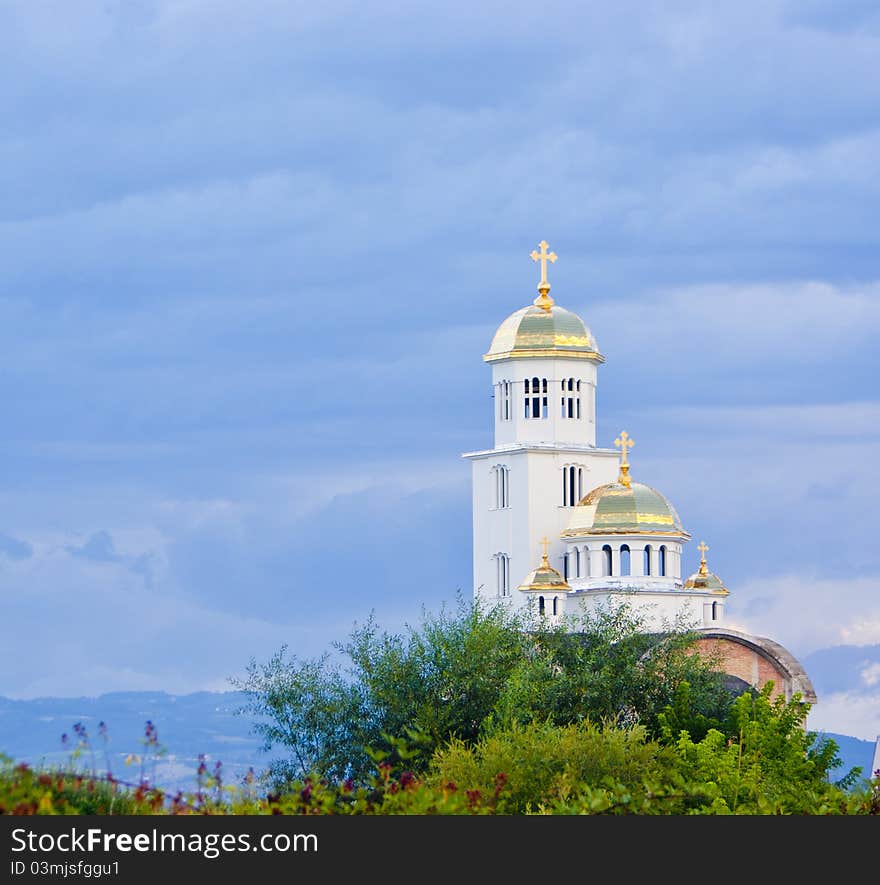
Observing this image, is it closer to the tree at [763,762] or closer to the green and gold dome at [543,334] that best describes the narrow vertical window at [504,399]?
the green and gold dome at [543,334]

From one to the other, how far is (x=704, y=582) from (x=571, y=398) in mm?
9799

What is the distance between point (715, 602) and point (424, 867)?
61.7 metres

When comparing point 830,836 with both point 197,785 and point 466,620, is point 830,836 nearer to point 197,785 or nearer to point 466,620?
point 197,785

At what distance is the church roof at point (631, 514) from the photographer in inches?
2923

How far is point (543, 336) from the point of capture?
78.6m

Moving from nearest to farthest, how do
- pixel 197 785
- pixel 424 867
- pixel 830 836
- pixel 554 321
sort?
1. pixel 424 867
2. pixel 830 836
3. pixel 197 785
4. pixel 554 321

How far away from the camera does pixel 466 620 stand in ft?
164

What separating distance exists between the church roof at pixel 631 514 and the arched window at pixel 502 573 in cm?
352

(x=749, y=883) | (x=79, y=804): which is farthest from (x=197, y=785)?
(x=749, y=883)

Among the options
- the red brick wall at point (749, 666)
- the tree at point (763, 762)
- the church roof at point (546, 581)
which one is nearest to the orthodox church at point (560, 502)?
the church roof at point (546, 581)

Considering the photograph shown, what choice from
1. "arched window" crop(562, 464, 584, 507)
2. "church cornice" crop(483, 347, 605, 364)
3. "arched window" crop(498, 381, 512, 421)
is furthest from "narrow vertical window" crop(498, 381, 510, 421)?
"arched window" crop(562, 464, 584, 507)

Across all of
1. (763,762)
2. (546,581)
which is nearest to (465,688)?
(763,762)

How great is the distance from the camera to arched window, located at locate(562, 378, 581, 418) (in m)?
79.1

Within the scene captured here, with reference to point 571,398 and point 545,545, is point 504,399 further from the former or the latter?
point 545,545
